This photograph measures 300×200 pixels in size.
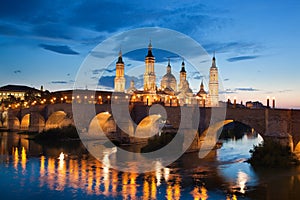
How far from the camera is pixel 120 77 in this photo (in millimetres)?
72250

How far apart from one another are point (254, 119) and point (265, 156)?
3.18 metres

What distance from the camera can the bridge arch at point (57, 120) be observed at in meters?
47.4

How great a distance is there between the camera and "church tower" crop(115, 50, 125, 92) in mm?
71812

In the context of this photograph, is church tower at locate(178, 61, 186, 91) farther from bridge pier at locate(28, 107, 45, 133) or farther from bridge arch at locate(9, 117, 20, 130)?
bridge pier at locate(28, 107, 45, 133)

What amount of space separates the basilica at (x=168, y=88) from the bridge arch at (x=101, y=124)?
16282 millimetres

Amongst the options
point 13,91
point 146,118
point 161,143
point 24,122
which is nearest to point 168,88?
point 24,122

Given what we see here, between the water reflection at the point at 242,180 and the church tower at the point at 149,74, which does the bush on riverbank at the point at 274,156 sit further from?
the church tower at the point at 149,74

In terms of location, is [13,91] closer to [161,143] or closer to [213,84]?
[213,84]

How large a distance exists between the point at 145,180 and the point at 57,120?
103 ft

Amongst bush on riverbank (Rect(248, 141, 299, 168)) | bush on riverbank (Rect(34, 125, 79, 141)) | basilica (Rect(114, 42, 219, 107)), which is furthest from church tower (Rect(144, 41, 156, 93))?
bush on riverbank (Rect(248, 141, 299, 168))

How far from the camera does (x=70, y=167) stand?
2439 centimetres

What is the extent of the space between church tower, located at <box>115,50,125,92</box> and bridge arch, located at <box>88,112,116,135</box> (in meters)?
24.3

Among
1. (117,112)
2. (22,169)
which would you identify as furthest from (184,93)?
(22,169)

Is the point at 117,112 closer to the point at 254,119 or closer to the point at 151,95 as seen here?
the point at 254,119
